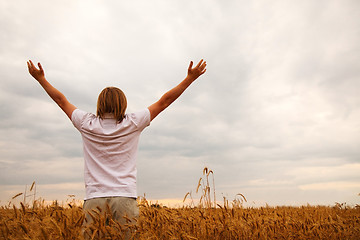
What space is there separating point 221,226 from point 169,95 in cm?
234

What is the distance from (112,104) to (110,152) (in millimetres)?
591

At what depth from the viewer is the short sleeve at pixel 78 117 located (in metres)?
3.71

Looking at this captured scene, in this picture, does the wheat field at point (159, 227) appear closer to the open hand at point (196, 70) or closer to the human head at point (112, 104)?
the human head at point (112, 104)

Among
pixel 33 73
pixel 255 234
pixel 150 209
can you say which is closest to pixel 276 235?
pixel 255 234

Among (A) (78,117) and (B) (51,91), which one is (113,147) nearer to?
(A) (78,117)

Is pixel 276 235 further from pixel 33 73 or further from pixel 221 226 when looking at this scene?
pixel 33 73

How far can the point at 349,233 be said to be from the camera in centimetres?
550

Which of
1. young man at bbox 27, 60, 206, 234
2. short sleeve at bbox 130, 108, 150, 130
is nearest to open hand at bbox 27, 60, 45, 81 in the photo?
young man at bbox 27, 60, 206, 234

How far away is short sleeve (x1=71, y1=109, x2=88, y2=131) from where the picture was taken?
3.71 metres

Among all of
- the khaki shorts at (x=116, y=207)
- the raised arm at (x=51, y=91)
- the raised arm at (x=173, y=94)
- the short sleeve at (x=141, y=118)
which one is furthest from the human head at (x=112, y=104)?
the khaki shorts at (x=116, y=207)

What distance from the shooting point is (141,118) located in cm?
364

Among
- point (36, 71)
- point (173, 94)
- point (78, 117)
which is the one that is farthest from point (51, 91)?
point (173, 94)

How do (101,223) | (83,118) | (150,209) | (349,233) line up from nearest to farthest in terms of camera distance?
(101,223) < (83,118) < (150,209) < (349,233)

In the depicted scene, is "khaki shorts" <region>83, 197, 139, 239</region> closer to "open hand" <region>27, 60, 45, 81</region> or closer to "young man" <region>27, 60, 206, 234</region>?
"young man" <region>27, 60, 206, 234</region>
